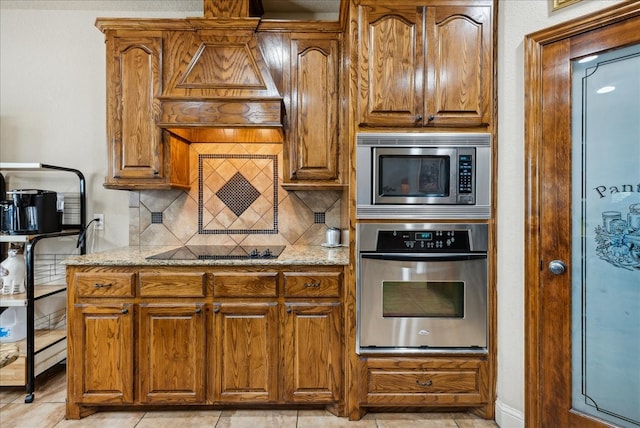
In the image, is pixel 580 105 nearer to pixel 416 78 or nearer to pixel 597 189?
pixel 597 189

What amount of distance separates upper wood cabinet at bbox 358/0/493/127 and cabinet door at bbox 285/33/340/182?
428mm

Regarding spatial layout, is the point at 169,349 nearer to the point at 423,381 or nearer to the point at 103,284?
the point at 103,284

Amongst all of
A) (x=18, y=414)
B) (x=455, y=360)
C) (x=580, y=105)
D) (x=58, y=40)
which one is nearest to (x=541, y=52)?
(x=580, y=105)

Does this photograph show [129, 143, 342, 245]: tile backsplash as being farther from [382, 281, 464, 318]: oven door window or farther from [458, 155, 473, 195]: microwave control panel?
[458, 155, 473, 195]: microwave control panel

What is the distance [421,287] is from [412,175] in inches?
25.7

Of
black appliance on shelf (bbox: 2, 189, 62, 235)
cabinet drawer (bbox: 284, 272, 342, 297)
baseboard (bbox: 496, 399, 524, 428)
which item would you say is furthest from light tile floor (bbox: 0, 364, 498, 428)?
black appliance on shelf (bbox: 2, 189, 62, 235)

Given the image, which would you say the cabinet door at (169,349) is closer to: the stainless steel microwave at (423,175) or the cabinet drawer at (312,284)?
the cabinet drawer at (312,284)

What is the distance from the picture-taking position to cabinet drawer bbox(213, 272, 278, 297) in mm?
2004

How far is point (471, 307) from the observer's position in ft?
6.51

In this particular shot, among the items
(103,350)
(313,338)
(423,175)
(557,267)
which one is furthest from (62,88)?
(557,267)

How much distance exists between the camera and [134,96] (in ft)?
7.75

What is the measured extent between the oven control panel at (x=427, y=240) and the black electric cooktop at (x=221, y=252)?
73 centimetres

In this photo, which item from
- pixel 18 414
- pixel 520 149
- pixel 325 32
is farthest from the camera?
pixel 325 32

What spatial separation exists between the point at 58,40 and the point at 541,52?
3.40 meters
